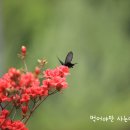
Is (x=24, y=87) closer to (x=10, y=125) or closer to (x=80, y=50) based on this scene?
(x=10, y=125)

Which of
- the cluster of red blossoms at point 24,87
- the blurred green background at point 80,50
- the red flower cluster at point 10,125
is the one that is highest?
the blurred green background at point 80,50

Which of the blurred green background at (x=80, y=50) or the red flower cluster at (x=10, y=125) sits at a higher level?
the blurred green background at (x=80, y=50)

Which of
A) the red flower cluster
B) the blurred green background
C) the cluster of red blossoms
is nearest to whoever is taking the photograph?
the cluster of red blossoms

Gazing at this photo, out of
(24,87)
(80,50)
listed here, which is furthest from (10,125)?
(80,50)

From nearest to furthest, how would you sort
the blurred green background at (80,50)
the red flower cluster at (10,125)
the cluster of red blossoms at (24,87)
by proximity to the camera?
the cluster of red blossoms at (24,87) < the red flower cluster at (10,125) < the blurred green background at (80,50)

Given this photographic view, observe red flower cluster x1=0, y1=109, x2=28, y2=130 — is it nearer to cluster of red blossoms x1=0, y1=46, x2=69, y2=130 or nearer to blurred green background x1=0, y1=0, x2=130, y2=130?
cluster of red blossoms x1=0, y1=46, x2=69, y2=130

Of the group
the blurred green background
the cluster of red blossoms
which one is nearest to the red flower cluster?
the cluster of red blossoms

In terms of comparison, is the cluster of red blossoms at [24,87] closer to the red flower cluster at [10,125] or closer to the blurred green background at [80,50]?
the red flower cluster at [10,125]

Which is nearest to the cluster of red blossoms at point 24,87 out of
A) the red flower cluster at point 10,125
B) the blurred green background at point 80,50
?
the red flower cluster at point 10,125

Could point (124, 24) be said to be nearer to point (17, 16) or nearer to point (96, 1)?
point (96, 1)
